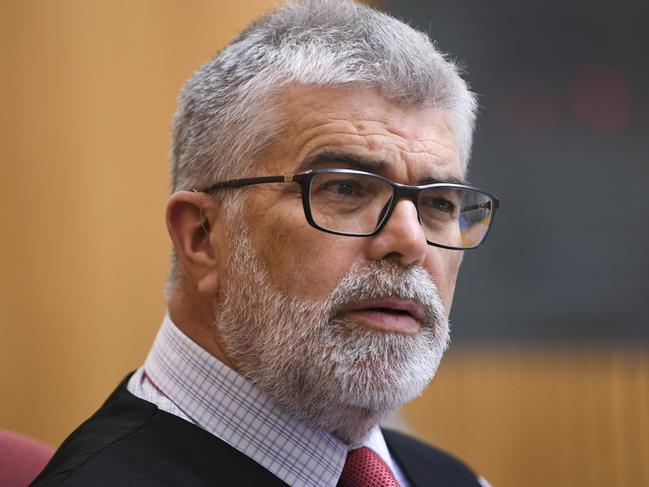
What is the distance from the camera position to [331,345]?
1.39m

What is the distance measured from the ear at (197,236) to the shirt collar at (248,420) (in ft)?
0.44

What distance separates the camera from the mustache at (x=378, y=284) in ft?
4.51

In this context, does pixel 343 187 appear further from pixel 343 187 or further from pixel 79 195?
pixel 79 195

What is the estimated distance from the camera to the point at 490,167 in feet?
13.3

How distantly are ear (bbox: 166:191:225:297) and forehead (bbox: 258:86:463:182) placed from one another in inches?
6.1

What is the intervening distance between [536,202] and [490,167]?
294 millimetres

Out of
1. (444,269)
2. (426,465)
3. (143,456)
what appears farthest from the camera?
(426,465)

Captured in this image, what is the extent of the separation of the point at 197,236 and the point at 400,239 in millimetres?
423

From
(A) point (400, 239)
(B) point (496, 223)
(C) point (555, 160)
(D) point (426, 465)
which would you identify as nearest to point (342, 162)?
→ (A) point (400, 239)

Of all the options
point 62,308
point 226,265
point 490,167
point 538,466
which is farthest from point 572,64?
point 226,265

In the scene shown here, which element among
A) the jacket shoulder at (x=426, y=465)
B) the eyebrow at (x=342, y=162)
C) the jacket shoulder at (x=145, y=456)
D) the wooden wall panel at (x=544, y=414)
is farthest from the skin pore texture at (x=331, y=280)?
the wooden wall panel at (x=544, y=414)

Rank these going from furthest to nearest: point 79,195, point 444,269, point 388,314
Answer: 1. point 79,195
2. point 444,269
3. point 388,314

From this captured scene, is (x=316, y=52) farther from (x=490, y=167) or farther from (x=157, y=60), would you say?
(x=490, y=167)

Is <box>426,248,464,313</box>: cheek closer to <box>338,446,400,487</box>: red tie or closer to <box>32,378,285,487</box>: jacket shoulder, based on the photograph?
<box>338,446,400,487</box>: red tie
